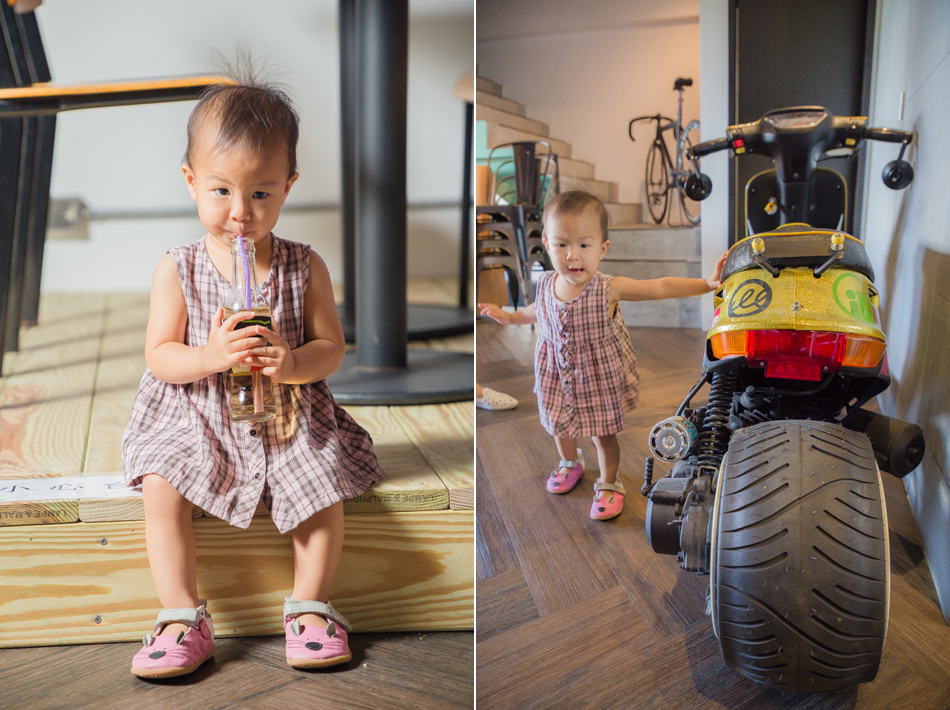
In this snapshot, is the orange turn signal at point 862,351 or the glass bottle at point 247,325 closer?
the orange turn signal at point 862,351

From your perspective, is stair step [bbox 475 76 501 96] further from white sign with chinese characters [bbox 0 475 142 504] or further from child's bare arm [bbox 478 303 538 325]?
white sign with chinese characters [bbox 0 475 142 504]

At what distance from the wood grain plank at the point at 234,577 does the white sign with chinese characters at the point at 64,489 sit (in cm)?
3

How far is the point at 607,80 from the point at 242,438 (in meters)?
0.46

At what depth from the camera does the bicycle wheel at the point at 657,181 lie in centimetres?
58

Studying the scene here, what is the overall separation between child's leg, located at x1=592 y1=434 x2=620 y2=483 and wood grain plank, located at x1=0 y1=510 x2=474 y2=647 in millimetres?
149

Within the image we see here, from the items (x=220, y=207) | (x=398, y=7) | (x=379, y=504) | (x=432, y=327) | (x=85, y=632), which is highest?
(x=398, y=7)

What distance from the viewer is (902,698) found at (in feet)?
1.68

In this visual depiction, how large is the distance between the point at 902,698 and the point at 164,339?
67cm

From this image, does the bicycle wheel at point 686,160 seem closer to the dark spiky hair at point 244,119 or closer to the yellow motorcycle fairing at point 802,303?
the yellow motorcycle fairing at point 802,303

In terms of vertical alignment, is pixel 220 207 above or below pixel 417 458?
above

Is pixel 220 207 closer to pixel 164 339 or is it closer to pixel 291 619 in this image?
pixel 164 339

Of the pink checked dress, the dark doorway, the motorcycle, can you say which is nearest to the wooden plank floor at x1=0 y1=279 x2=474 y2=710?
the pink checked dress

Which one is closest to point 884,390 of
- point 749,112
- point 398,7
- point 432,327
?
point 749,112

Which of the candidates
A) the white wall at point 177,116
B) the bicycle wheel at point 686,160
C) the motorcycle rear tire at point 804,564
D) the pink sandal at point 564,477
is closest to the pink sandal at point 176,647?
the pink sandal at point 564,477
